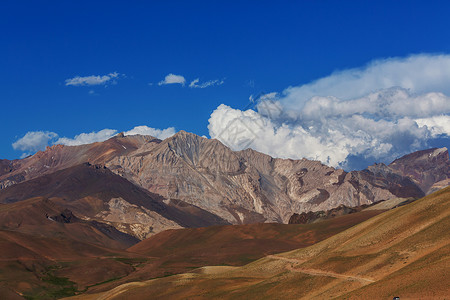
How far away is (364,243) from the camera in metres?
101

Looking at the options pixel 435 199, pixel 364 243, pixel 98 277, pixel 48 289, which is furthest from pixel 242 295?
pixel 98 277

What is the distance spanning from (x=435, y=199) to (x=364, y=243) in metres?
16.7

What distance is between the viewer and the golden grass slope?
7119 centimetres

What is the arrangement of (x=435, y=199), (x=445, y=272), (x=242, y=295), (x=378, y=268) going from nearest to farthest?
(x=445, y=272)
(x=378, y=268)
(x=242, y=295)
(x=435, y=199)

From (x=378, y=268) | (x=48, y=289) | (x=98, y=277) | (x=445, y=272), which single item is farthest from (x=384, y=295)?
(x=98, y=277)

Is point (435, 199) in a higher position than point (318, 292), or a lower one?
higher

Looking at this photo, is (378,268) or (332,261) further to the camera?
(332,261)

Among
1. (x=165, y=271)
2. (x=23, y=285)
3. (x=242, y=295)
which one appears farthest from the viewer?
(x=165, y=271)

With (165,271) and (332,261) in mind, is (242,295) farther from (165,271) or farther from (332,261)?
(165,271)

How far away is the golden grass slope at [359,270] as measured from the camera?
71.2 meters

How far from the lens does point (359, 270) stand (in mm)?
86125

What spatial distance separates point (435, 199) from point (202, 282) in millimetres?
47885

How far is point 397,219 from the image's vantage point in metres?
105

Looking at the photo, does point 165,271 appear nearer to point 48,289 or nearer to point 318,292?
point 48,289
